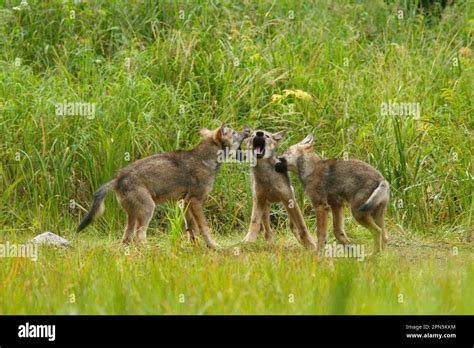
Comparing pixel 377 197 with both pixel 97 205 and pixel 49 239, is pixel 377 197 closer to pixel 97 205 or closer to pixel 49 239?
pixel 97 205

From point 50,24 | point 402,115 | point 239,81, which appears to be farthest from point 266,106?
point 50,24

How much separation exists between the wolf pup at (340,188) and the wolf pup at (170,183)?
0.73 meters

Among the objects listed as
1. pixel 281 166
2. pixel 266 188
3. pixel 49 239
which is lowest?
pixel 49 239

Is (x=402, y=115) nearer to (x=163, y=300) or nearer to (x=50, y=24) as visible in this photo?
(x=50, y=24)

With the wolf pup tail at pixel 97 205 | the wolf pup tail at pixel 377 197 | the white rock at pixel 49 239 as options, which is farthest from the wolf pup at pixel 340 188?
the white rock at pixel 49 239

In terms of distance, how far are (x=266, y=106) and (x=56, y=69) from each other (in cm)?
310

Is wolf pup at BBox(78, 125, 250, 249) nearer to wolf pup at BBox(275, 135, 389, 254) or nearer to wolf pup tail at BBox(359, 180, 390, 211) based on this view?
wolf pup at BBox(275, 135, 389, 254)

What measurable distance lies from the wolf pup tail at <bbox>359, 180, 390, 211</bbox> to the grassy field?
595mm

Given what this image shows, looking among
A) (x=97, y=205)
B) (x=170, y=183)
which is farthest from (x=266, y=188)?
(x=97, y=205)

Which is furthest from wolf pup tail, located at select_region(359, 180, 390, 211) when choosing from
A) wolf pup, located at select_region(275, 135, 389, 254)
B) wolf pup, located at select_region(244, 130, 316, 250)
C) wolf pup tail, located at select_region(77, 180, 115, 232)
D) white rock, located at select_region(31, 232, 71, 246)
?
white rock, located at select_region(31, 232, 71, 246)

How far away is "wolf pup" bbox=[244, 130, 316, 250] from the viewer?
38.1ft

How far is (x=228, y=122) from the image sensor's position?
1401 cm

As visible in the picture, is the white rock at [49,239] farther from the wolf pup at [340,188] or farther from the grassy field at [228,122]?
the wolf pup at [340,188]

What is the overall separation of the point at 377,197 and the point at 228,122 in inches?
150
